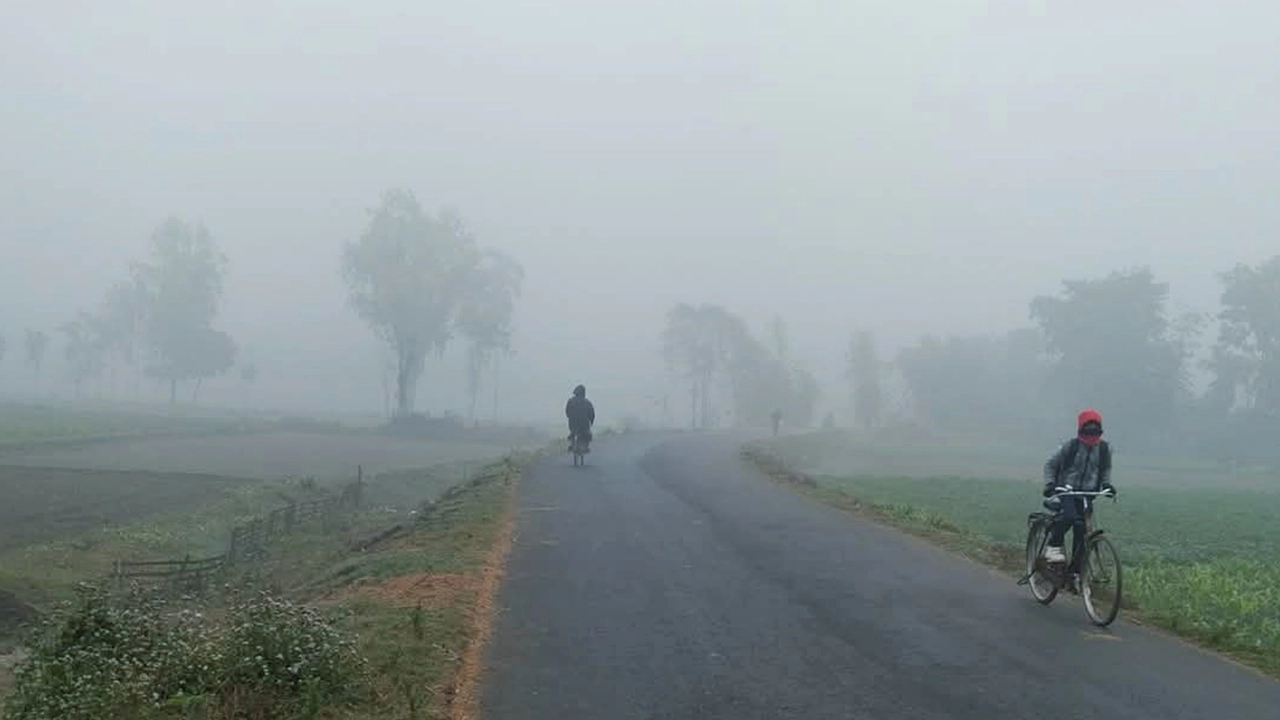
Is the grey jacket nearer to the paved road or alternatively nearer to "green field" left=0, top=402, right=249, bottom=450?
the paved road

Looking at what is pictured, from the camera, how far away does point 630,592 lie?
12.9 metres

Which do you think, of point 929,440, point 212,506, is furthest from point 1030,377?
point 212,506

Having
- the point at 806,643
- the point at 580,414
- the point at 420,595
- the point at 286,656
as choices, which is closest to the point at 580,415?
the point at 580,414

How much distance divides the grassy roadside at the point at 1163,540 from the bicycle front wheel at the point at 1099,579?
617 mm

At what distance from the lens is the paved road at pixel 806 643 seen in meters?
8.41

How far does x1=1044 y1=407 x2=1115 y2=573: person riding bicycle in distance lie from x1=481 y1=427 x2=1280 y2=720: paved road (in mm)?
784

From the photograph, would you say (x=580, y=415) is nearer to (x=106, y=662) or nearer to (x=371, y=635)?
(x=371, y=635)

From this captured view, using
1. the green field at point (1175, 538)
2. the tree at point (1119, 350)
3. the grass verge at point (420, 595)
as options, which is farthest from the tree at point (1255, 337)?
the grass verge at point (420, 595)

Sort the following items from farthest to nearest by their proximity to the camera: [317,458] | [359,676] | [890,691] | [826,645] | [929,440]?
1. [929,440]
2. [317,458]
3. [826,645]
4. [890,691]
5. [359,676]

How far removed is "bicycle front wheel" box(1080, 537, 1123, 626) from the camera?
37.9ft

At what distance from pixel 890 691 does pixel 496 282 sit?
312ft

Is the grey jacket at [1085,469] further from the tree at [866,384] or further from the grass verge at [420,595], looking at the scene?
Result: the tree at [866,384]

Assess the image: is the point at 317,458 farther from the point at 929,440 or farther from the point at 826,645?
the point at 929,440

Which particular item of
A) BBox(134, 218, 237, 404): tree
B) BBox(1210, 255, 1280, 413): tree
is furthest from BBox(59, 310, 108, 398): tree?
BBox(1210, 255, 1280, 413): tree
